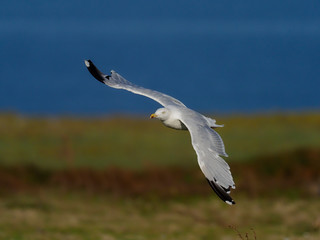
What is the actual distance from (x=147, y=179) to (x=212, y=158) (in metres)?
11.1

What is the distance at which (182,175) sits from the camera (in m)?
20.4

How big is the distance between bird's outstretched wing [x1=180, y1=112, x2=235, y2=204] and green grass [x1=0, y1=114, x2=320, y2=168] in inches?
417

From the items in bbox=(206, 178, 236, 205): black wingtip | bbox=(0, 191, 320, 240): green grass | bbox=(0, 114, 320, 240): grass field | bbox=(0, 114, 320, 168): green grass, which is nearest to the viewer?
bbox=(206, 178, 236, 205): black wingtip

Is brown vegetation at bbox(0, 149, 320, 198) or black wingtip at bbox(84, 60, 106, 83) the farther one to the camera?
brown vegetation at bbox(0, 149, 320, 198)

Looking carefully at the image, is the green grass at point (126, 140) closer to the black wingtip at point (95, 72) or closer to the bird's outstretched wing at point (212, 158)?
the black wingtip at point (95, 72)

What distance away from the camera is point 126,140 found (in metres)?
22.1

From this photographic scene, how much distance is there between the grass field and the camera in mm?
17688

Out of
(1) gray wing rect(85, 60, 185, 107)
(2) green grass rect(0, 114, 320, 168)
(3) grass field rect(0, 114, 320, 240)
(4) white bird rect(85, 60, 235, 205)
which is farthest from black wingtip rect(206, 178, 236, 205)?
(2) green grass rect(0, 114, 320, 168)

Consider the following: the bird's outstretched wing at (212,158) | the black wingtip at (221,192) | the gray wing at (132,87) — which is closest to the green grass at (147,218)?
the gray wing at (132,87)

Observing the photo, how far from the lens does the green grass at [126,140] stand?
68.5 ft

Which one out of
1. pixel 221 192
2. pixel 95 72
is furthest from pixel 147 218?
pixel 221 192

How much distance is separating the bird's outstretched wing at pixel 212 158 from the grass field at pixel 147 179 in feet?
21.9

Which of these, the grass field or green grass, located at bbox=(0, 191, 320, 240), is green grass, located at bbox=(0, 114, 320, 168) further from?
green grass, located at bbox=(0, 191, 320, 240)

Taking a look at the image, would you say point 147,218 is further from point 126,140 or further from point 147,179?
point 126,140
